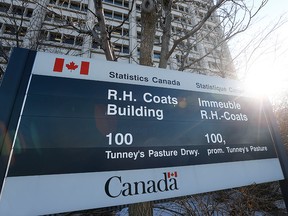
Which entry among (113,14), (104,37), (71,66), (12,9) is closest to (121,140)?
(71,66)

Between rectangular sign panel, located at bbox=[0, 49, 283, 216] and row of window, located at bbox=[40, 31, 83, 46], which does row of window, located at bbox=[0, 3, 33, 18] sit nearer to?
row of window, located at bbox=[40, 31, 83, 46]

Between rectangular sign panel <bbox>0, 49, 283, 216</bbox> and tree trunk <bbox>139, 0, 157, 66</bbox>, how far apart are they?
4.18 feet

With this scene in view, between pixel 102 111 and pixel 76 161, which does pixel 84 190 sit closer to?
pixel 76 161

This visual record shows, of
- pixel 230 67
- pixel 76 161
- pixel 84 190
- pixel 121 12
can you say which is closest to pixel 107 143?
pixel 76 161

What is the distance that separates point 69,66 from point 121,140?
3.12ft

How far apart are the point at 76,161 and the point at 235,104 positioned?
7.04 ft

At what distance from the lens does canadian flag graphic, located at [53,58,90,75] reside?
1.54m

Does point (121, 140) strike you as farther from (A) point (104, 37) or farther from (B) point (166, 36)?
(B) point (166, 36)

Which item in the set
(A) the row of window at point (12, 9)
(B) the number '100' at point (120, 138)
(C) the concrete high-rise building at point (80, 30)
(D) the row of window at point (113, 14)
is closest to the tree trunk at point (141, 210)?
(B) the number '100' at point (120, 138)

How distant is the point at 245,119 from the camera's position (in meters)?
2.11

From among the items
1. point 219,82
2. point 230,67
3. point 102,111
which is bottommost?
point 102,111

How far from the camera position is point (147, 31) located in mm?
3309

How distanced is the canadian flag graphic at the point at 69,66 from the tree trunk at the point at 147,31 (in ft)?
5.25

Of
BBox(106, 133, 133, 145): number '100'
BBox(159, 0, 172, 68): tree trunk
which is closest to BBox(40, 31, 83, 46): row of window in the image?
BBox(159, 0, 172, 68): tree trunk
